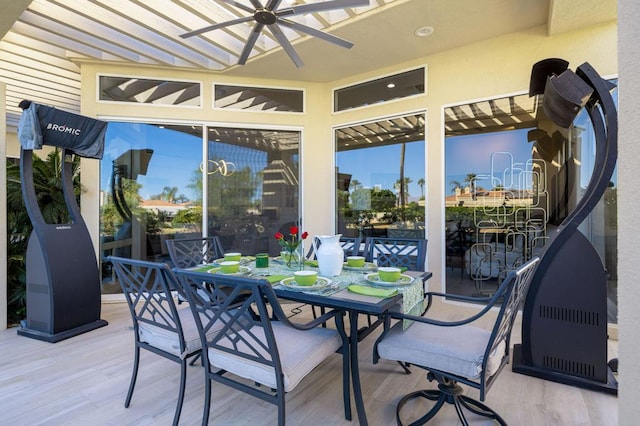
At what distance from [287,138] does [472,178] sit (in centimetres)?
267

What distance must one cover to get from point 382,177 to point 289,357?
3.34 m

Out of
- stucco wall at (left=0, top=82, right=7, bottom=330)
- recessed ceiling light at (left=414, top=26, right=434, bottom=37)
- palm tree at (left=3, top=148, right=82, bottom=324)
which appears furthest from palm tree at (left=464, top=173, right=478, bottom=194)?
stucco wall at (left=0, top=82, right=7, bottom=330)

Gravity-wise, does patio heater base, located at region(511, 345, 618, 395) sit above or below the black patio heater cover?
below

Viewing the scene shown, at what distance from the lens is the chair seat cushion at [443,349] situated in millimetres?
1586

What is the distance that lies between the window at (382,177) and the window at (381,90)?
0.31 meters

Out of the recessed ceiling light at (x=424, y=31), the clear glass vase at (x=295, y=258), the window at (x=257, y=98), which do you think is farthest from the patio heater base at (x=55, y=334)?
the recessed ceiling light at (x=424, y=31)

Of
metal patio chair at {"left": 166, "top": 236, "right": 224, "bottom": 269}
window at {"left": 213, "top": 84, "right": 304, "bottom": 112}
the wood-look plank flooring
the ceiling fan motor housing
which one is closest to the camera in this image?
the wood-look plank flooring

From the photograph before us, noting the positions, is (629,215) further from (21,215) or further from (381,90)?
(21,215)

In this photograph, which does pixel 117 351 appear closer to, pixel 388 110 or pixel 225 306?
pixel 225 306

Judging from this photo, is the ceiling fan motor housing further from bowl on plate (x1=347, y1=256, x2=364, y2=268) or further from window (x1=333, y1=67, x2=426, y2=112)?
window (x1=333, y1=67, x2=426, y2=112)

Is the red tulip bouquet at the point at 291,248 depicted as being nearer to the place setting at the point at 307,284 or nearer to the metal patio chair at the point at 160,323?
the place setting at the point at 307,284

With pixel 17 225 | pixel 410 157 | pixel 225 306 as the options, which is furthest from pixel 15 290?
pixel 410 157

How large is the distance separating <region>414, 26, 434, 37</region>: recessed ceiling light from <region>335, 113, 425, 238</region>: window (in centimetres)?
96

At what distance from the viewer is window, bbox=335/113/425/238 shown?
4.31 meters
